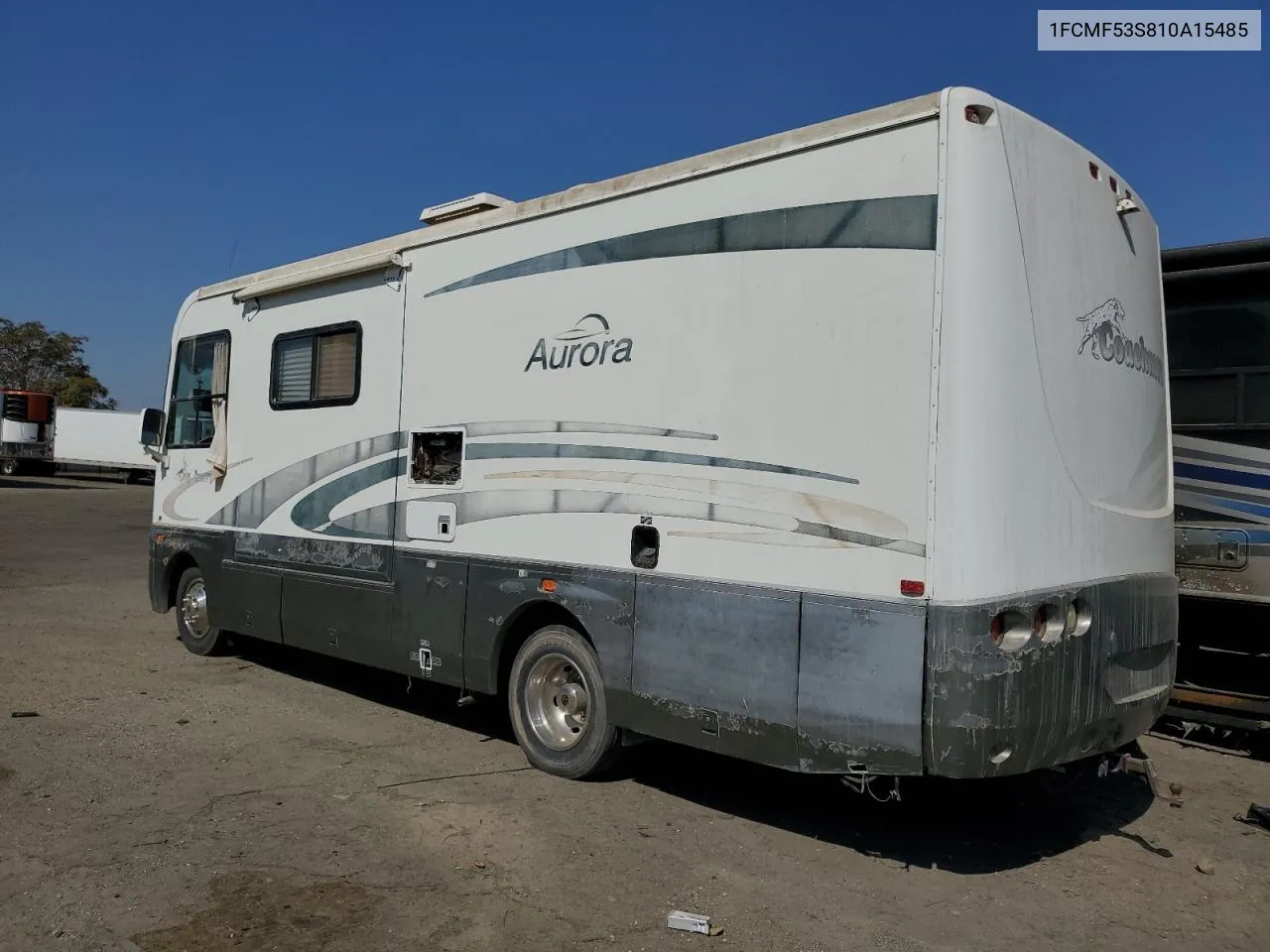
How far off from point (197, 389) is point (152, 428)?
3.29 ft

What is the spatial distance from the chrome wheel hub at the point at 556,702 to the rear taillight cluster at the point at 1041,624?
2.44 metres

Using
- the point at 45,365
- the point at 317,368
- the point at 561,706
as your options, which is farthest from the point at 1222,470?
the point at 45,365

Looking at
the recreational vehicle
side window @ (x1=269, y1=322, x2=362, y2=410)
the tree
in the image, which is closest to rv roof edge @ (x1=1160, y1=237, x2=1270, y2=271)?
the recreational vehicle

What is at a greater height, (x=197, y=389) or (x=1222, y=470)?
(x=197, y=389)

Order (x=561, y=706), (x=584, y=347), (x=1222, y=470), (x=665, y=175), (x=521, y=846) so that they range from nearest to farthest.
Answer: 1. (x=521, y=846)
2. (x=665, y=175)
3. (x=584, y=347)
4. (x=561, y=706)
5. (x=1222, y=470)

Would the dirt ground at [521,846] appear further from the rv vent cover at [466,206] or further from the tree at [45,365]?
the tree at [45,365]

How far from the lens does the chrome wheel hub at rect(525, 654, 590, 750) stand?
589cm

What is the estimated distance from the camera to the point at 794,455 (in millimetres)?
4676

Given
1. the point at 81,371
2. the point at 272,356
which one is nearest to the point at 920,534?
the point at 272,356

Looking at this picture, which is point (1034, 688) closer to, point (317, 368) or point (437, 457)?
point (437, 457)

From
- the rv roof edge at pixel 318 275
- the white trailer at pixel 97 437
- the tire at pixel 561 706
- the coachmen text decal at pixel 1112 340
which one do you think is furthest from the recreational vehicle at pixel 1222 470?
the white trailer at pixel 97 437

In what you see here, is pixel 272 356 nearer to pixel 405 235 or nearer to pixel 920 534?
pixel 405 235

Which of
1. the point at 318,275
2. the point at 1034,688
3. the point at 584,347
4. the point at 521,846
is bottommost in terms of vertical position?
the point at 521,846

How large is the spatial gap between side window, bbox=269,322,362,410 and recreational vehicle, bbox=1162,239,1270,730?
5564 millimetres
